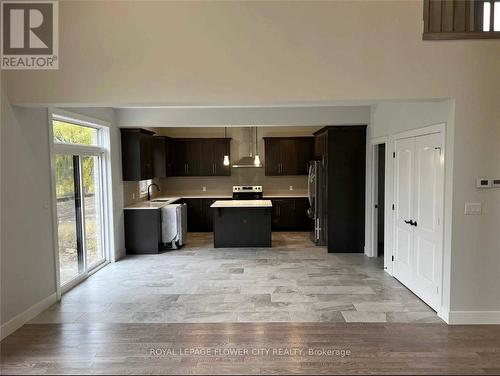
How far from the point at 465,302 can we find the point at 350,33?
3045 mm

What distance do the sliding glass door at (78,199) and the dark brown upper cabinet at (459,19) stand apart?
4.67 meters

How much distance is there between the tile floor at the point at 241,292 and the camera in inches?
150

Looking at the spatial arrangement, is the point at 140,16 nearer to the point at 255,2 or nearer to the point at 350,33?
the point at 255,2

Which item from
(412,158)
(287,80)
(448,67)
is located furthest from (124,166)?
(448,67)

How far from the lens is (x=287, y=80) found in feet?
11.4

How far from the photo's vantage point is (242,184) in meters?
9.33

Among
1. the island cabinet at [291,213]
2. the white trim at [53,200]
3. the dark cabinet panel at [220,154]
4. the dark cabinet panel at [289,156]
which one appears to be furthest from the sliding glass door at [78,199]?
the dark cabinet panel at [289,156]

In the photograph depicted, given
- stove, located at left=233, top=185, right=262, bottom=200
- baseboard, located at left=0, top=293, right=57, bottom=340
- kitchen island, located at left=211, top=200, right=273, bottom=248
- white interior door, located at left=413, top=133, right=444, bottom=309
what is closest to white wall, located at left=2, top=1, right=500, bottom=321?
white interior door, located at left=413, top=133, right=444, bottom=309

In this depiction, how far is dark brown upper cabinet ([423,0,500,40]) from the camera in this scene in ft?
11.3

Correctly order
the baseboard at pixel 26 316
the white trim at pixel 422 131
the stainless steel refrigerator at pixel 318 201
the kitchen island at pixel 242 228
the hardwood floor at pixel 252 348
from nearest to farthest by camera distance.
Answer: the hardwood floor at pixel 252 348, the baseboard at pixel 26 316, the white trim at pixel 422 131, the stainless steel refrigerator at pixel 318 201, the kitchen island at pixel 242 228

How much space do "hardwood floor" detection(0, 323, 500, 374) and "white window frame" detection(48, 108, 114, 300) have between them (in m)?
→ 1.19

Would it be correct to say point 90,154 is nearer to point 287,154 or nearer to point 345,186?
point 345,186

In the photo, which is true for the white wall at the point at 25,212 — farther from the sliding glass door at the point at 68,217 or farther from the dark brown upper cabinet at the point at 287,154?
the dark brown upper cabinet at the point at 287,154

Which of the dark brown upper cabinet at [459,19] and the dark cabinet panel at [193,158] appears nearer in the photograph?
the dark brown upper cabinet at [459,19]
